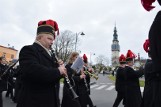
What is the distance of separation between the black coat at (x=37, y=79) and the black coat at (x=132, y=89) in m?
4.33

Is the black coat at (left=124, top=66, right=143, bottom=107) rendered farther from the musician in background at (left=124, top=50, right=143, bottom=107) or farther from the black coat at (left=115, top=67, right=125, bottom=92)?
the black coat at (left=115, top=67, right=125, bottom=92)

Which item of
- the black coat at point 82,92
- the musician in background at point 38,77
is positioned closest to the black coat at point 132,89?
the black coat at point 82,92

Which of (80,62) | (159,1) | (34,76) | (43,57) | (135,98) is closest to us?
(159,1)

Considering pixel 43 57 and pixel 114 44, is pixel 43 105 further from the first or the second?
pixel 114 44

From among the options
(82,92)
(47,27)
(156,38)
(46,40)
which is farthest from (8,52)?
(156,38)

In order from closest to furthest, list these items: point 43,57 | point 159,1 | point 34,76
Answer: point 159,1
point 34,76
point 43,57

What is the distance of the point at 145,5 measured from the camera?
8.38ft

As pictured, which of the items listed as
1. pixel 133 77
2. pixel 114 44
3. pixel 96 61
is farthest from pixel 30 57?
pixel 114 44

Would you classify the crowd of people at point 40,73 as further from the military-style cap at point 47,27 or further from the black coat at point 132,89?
the black coat at point 132,89

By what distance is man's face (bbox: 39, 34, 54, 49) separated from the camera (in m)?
4.07

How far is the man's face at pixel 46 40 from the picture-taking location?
407 centimetres

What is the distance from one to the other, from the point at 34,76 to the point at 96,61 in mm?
125666

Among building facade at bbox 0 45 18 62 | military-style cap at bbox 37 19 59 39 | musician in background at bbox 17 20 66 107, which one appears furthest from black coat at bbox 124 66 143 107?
building facade at bbox 0 45 18 62

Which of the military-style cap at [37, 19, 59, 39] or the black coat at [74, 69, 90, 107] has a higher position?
the military-style cap at [37, 19, 59, 39]
